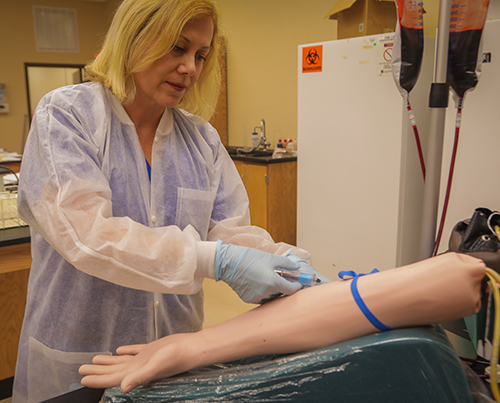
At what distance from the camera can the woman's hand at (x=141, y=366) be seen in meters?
0.80

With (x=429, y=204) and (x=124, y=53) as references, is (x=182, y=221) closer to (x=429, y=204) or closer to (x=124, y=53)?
(x=124, y=53)

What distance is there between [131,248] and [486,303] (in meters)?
0.69

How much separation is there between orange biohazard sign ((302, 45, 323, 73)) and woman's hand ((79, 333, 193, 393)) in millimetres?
2388

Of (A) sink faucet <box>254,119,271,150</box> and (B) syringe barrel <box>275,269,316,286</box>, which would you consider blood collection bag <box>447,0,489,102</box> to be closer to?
(B) syringe barrel <box>275,269,316,286</box>

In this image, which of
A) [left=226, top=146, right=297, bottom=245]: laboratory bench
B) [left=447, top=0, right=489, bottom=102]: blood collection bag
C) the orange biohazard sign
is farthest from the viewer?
[left=226, top=146, right=297, bottom=245]: laboratory bench

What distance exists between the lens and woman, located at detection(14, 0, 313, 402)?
86 centimetres

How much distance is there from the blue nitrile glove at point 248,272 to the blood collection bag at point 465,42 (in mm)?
1146

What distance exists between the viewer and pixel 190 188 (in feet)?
3.85

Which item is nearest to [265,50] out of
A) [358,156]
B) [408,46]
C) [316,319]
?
[358,156]

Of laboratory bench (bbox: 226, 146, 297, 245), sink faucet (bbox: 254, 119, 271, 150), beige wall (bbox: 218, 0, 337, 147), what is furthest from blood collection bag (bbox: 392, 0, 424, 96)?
sink faucet (bbox: 254, 119, 271, 150)

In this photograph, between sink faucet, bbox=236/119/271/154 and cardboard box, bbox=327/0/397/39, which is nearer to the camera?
cardboard box, bbox=327/0/397/39

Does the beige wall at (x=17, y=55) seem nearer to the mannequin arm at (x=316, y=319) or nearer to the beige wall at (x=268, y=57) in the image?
the beige wall at (x=268, y=57)

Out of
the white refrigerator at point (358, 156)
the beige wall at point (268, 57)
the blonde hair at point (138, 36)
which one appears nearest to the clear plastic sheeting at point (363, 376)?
the blonde hair at point (138, 36)

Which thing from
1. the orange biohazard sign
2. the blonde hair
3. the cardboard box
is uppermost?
the cardboard box
